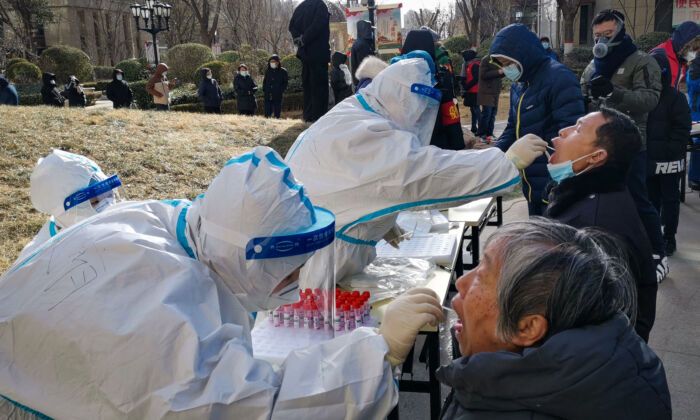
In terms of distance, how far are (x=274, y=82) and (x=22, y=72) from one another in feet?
42.9

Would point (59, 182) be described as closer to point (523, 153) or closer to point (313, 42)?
point (523, 153)

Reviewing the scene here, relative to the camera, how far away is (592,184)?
243 centimetres

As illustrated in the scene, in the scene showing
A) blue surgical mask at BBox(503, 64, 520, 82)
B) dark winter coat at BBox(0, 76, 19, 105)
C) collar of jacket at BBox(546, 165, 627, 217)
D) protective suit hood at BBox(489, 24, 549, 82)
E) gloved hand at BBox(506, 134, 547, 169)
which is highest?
protective suit hood at BBox(489, 24, 549, 82)

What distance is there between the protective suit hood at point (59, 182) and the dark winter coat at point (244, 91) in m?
11.0

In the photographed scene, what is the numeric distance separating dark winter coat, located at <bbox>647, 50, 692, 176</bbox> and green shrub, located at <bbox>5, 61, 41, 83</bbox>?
73.9ft

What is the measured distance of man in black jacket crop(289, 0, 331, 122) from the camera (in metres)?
10.1

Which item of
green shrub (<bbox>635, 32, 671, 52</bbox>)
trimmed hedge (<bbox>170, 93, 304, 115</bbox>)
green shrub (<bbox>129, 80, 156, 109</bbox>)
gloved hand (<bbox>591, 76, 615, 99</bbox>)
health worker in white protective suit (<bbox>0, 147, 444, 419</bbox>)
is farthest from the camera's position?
green shrub (<bbox>635, 32, 671, 52</bbox>)

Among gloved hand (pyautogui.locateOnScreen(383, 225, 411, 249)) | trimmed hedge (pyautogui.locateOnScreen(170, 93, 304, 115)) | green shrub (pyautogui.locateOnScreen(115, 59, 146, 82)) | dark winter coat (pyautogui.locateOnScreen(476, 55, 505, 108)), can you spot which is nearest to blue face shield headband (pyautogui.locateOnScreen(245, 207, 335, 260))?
gloved hand (pyautogui.locateOnScreen(383, 225, 411, 249))

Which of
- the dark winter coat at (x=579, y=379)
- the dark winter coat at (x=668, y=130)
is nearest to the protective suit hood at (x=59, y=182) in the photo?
the dark winter coat at (x=579, y=379)

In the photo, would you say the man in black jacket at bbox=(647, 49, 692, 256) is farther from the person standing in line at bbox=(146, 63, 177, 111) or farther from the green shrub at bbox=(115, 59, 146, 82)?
the green shrub at bbox=(115, 59, 146, 82)

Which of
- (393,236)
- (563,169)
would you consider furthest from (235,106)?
(563,169)

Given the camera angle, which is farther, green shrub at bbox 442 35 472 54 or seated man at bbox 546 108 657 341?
green shrub at bbox 442 35 472 54

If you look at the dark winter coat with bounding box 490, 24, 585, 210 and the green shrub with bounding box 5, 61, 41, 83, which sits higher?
the green shrub with bounding box 5, 61, 41, 83

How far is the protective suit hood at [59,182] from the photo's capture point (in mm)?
3084
